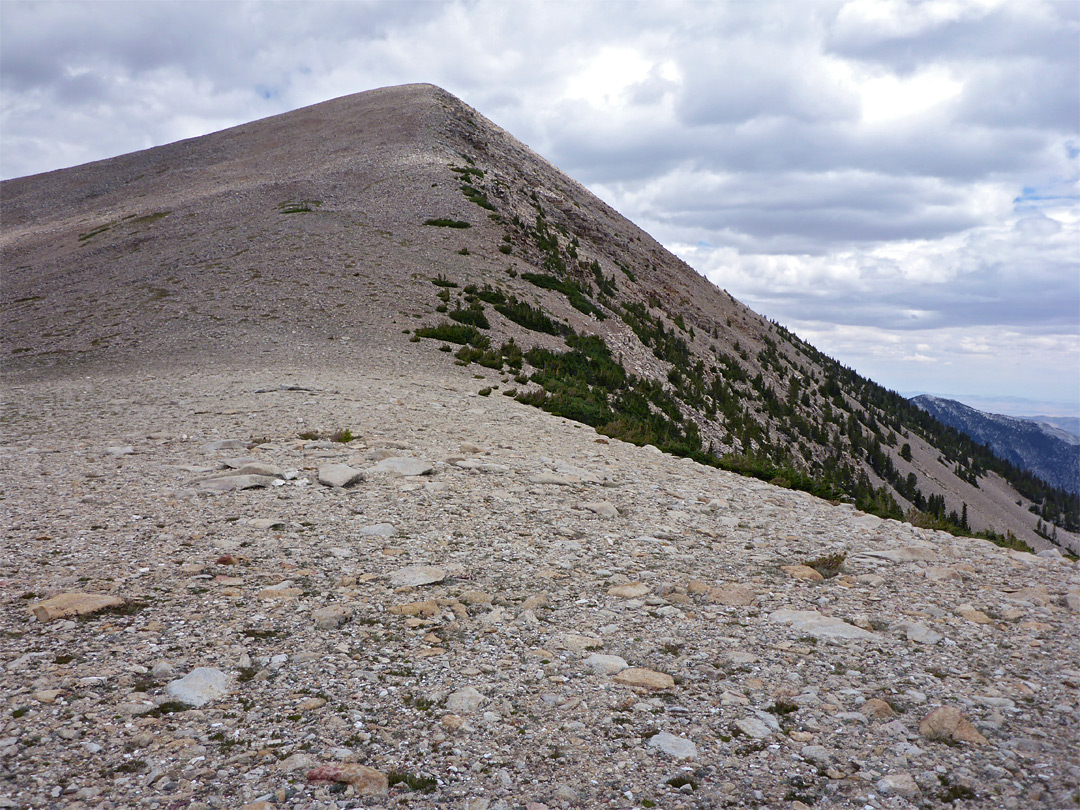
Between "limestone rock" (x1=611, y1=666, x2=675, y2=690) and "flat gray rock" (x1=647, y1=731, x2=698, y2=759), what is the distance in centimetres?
53

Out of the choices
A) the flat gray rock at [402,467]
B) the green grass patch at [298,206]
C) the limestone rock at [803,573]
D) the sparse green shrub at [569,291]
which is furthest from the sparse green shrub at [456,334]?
the limestone rock at [803,573]

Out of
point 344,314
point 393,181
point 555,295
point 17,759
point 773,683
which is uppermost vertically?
point 393,181

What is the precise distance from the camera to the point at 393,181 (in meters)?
35.0

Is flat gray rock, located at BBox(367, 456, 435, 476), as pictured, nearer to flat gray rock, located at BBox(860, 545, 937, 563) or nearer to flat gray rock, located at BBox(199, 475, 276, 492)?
flat gray rock, located at BBox(199, 475, 276, 492)

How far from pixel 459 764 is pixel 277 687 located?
1425mm

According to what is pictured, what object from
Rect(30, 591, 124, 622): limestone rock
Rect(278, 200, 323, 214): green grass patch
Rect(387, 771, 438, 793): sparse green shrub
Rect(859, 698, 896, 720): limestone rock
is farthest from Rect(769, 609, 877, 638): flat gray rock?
Rect(278, 200, 323, 214): green grass patch

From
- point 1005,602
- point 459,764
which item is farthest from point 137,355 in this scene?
point 1005,602

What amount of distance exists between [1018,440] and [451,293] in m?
188

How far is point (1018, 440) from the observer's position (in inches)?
6407

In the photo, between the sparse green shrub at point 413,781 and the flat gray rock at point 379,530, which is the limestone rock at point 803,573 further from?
the sparse green shrub at point 413,781

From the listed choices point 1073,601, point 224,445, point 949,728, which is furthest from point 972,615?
point 224,445

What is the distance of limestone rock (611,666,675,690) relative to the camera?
14.5 feet

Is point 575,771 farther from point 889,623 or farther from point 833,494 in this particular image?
point 833,494

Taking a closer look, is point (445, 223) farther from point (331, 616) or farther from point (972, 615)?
point (972, 615)
